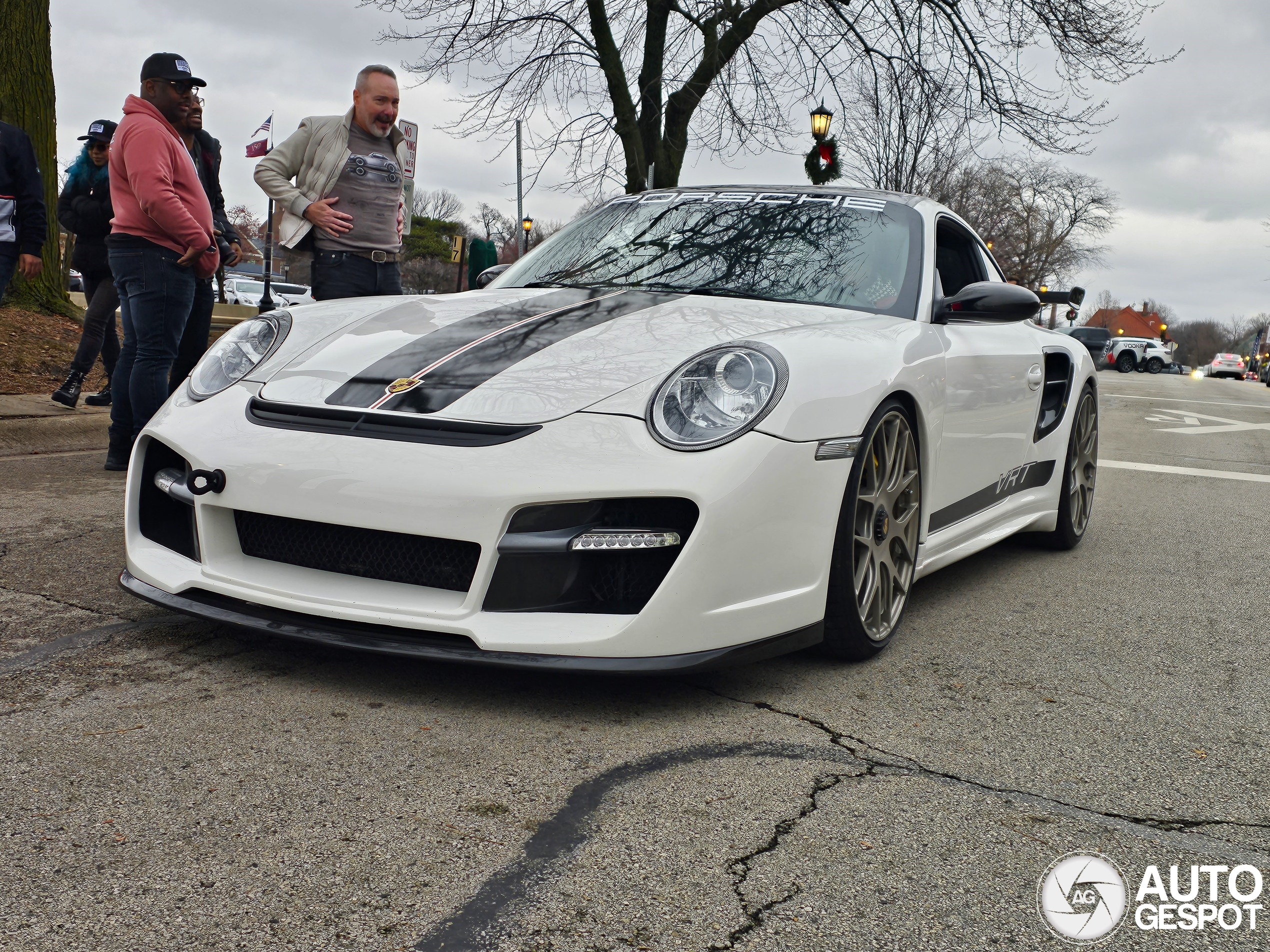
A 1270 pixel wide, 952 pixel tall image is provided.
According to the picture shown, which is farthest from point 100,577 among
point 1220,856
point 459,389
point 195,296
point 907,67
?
point 907,67

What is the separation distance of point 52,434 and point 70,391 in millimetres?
493

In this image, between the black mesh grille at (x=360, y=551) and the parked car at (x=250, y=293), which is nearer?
the black mesh grille at (x=360, y=551)

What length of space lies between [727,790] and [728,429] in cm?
77

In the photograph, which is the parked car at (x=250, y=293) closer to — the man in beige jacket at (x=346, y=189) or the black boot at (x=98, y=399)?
the black boot at (x=98, y=399)

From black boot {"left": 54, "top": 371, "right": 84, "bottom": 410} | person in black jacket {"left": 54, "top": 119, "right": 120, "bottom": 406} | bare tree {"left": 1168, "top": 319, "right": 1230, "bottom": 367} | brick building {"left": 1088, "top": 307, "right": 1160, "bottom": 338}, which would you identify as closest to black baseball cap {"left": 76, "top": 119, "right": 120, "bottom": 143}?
person in black jacket {"left": 54, "top": 119, "right": 120, "bottom": 406}

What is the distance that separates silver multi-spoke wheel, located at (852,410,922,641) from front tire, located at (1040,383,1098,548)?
1.81 metres

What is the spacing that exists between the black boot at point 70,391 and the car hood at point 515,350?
4289 mm

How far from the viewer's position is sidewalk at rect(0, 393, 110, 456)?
6195 mm

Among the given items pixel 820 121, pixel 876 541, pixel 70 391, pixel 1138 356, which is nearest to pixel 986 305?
pixel 876 541

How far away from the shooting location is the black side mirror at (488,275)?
14.0 feet

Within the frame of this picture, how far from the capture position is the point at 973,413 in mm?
3639

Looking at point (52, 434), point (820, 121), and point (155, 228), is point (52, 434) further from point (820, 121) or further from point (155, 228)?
point (820, 121)

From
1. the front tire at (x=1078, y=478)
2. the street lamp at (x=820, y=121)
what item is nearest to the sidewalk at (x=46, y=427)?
the front tire at (x=1078, y=478)

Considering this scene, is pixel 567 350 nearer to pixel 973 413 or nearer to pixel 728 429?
pixel 728 429
